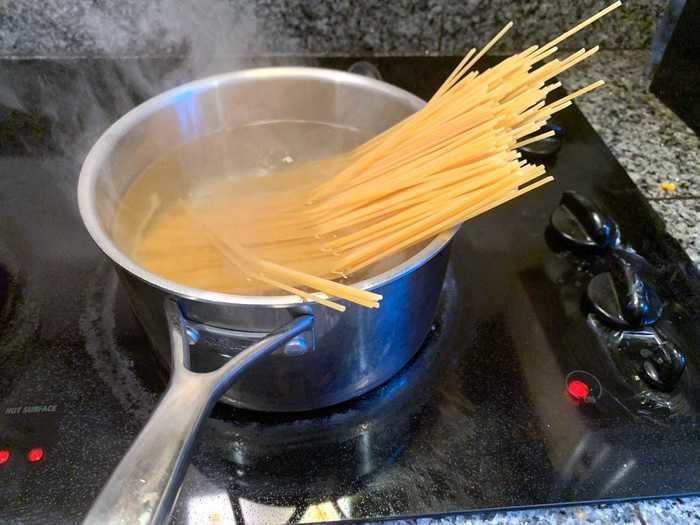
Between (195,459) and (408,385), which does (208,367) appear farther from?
(408,385)

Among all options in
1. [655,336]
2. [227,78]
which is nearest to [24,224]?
[227,78]

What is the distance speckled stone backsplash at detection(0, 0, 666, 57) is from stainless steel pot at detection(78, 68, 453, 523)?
29cm

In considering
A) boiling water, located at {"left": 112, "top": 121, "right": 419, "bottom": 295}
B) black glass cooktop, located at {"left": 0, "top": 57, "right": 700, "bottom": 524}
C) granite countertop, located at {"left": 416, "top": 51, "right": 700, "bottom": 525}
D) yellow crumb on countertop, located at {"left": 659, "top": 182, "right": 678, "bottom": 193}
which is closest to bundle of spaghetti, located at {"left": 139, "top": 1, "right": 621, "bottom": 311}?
boiling water, located at {"left": 112, "top": 121, "right": 419, "bottom": 295}

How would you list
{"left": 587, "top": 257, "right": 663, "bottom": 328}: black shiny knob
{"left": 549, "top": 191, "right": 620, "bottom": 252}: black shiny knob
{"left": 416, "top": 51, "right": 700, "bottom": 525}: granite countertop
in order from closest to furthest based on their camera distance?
{"left": 416, "top": 51, "right": 700, "bottom": 525}: granite countertop < {"left": 587, "top": 257, "right": 663, "bottom": 328}: black shiny knob < {"left": 549, "top": 191, "right": 620, "bottom": 252}: black shiny knob

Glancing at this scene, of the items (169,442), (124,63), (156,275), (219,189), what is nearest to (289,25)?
(124,63)

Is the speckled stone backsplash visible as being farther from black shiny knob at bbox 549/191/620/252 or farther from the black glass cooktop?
black shiny knob at bbox 549/191/620/252

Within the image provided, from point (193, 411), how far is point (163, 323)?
0.13 metres

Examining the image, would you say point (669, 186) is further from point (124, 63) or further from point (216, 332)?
point (124, 63)

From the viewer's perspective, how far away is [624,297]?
66 cm

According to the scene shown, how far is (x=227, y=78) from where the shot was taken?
79 cm

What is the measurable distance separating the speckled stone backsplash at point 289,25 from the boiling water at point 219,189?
28 cm

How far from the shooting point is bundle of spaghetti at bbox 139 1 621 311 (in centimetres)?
53

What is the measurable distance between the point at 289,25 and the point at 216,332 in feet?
2.35

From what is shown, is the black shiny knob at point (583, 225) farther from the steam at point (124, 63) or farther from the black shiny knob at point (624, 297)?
the steam at point (124, 63)
